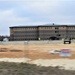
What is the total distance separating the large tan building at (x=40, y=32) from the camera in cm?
14225

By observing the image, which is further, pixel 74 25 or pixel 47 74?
pixel 74 25

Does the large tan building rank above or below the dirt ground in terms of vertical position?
above

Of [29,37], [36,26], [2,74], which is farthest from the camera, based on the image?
[36,26]

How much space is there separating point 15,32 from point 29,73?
137602 millimetres

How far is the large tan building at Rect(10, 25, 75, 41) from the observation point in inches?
5600

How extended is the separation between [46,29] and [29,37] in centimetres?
1260

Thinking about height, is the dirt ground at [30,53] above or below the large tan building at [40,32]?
below

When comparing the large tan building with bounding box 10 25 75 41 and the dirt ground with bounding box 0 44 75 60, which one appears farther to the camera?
the large tan building with bounding box 10 25 75 41

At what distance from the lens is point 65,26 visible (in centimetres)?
14988

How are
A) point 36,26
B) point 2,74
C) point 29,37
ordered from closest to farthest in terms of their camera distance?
point 2,74 → point 29,37 → point 36,26

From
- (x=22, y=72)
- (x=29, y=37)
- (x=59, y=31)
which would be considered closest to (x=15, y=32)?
(x=29, y=37)

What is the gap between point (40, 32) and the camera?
14762 centimetres

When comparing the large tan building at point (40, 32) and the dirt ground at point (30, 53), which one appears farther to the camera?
the large tan building at point (40, 32)

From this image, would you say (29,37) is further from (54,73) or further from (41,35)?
(54,73)
